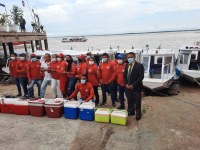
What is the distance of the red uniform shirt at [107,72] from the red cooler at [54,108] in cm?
158

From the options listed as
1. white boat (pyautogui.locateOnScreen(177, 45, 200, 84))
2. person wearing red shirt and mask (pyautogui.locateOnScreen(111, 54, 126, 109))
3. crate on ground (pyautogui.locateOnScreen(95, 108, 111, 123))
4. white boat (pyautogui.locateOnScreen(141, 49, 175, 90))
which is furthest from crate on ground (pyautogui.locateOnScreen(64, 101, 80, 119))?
white boat (pyautogui.locateOnScreen(177, 45, 200, 84))

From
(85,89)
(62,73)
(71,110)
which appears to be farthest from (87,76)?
(71,110)

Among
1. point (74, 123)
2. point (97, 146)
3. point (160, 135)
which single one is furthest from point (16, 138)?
point (160, 135)

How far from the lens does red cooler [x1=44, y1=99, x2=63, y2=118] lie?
598cm

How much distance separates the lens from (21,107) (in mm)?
6340

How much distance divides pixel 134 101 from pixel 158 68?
5230 mm

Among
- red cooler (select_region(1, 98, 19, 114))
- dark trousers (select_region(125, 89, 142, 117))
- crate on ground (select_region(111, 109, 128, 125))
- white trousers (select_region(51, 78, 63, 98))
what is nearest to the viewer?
crate on ground (select_region(111, 109, 128, 125))

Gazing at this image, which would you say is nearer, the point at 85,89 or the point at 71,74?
the point at 85,89

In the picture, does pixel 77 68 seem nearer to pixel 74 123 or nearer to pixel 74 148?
pixel 74 123

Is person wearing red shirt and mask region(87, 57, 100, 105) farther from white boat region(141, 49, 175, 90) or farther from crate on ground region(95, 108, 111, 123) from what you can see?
white boat region(141, 49, 175, 90)

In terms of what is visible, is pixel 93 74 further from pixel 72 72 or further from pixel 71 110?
pixel 71 110

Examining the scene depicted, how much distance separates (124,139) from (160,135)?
861 millimetres

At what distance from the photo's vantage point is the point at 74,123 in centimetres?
572

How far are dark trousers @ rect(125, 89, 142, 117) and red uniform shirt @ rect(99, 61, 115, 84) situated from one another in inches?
35.9
